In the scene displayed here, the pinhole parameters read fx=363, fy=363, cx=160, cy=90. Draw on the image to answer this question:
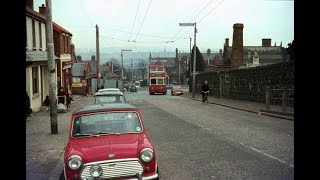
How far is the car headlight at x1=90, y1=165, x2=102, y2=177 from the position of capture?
621 cm

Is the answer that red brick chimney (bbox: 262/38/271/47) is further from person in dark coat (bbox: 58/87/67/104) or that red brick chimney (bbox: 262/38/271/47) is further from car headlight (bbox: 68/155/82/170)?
car headlight (bbox: 68/155/82/170)

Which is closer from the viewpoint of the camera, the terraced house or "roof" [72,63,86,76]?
the terraced house

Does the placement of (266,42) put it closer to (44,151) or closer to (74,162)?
(44,151)

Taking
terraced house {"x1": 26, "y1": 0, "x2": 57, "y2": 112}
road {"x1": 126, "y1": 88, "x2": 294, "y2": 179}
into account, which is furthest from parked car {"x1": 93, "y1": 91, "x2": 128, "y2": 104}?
terraced house {"x1": 26, "y1": 0, "x2": 57, "y2": 112}

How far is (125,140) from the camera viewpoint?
6.90 m

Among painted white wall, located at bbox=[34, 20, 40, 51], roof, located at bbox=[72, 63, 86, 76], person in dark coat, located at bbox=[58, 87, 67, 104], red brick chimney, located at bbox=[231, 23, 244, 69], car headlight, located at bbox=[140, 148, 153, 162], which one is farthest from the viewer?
roof, located at bbox=[72, 63, 86, 76]

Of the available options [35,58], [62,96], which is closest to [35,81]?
[62,96]

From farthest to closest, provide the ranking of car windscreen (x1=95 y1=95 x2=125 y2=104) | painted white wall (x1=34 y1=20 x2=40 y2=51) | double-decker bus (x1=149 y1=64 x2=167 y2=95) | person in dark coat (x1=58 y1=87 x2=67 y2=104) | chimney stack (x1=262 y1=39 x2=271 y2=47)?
chimney stack (x1=262 y1=39 x2=271 y2=47)
double-decker bus (x1=149 y1=64 x2=167 y2=95)
painted white wall (x1=34 y1=20 x2=40 y2=51)
person in dark coat (x1=58 y1=87 x2=67 y2=104)
car windscreen (x1=95 y1=95 x2=125 y2=104)

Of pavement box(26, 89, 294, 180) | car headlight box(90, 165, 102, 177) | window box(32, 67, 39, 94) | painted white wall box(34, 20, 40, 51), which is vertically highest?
painted white wall box(34, 20, 40, 51)

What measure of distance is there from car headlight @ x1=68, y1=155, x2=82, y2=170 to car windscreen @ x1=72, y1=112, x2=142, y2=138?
92cm

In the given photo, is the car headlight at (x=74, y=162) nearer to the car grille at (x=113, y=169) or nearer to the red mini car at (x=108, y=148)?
the red mini car at (x=108, y=148)

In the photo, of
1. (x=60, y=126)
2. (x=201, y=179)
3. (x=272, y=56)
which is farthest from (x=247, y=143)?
(x=272, y=56)
